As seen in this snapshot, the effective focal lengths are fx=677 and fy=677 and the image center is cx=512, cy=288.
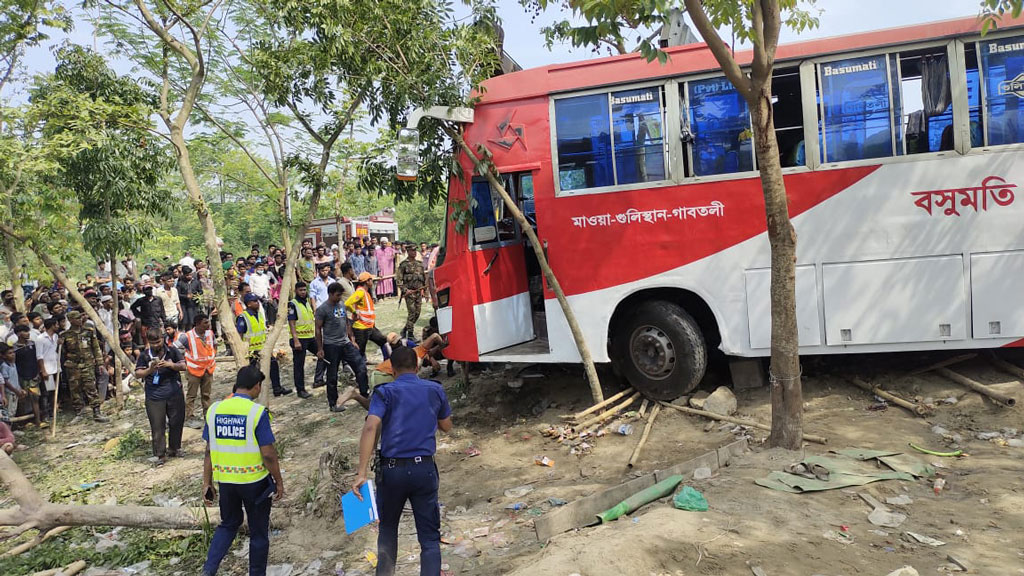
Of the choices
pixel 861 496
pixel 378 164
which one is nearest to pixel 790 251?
pixel 861 496

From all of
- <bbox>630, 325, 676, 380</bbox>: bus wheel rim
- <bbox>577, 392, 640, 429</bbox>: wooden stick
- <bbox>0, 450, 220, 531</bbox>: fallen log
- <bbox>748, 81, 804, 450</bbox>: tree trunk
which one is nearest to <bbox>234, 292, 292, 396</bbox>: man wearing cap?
<bbox>0, 450, 220, 531</bbox>: fallen log

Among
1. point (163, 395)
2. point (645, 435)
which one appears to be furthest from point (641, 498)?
point (163, 395)

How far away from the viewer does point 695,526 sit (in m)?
4.27

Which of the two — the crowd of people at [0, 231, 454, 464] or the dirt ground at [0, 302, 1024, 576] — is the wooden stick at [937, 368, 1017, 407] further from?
the crowd of people at [0, 231, 454, 464]

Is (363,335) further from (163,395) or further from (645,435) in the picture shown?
(645,435)

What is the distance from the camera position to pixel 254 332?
966 cm

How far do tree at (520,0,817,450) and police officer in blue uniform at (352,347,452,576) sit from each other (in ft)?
9.06

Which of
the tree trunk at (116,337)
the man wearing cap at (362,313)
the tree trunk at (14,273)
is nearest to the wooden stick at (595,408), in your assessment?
the man wearing cap at (362,313)

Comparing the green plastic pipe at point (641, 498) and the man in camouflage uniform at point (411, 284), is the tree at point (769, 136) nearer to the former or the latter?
the green plastic pipe at point (641, 498)

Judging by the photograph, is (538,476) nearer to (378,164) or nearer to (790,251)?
(790,251)

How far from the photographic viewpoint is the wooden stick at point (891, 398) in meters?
6.26

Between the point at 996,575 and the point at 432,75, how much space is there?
6.08m

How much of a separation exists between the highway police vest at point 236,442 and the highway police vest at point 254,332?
17.0ft

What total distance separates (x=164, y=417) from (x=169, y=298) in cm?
625
